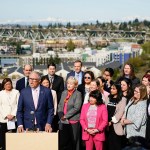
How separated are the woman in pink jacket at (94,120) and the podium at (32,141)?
2.31 feet

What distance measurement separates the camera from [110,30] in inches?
3989

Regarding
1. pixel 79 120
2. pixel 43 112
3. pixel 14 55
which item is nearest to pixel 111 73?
pixel 79 120

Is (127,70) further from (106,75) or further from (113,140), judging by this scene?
(113,140)

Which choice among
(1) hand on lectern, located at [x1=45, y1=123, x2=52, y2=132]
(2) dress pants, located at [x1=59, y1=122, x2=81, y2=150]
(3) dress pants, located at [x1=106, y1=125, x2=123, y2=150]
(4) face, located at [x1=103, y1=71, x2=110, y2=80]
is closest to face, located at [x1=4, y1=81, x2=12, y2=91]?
(2) dress pants, located at [x1=59, y1=122, x2=81, y2=150]

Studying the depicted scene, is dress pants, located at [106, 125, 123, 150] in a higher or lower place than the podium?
lower

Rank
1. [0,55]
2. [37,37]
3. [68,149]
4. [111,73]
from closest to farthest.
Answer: [68,149]
[111,73]
[0,55]
[37,37]

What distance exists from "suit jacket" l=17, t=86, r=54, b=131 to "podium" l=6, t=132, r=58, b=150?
16.5 inches

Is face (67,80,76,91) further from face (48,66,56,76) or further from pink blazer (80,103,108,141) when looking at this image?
face (48,66,56,76)

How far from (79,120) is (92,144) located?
0.90ft

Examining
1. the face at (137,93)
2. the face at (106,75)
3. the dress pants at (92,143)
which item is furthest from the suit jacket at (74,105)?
the face at (106,75)

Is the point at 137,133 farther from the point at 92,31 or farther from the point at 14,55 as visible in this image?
the point at 92,31

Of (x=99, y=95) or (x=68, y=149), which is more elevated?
(x=99, y=95)

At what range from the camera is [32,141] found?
3.06 metres

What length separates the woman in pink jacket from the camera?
12.1ft
